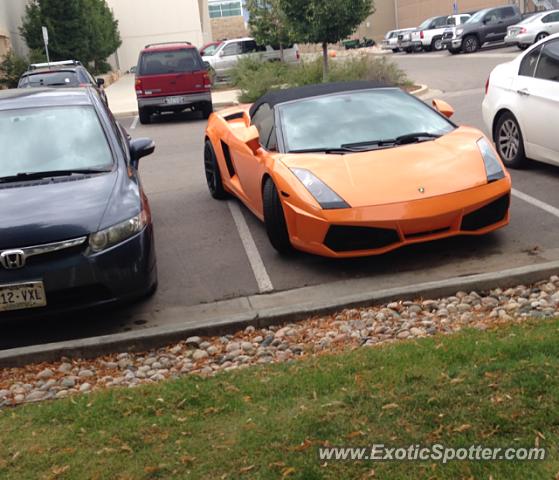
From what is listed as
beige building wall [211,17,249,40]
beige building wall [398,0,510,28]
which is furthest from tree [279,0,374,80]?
beige building wall [211,17,249,40]

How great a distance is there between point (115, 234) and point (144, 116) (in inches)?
610

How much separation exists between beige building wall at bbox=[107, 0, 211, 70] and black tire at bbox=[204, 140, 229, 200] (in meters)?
49.8

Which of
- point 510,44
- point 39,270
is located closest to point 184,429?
point 39,270

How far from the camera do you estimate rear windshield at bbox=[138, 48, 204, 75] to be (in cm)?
2030

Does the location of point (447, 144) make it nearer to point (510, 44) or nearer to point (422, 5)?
point (510, 44)

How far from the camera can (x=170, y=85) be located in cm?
2002

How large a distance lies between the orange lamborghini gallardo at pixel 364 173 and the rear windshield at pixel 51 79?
11.7 meters

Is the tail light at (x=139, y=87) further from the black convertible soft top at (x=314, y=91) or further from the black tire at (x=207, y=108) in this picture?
the black convertible soft top at (x=314, y=91)

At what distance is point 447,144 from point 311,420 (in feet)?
12.9

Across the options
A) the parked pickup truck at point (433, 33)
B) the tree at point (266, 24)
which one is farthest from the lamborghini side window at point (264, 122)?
the parked pickup truck at point (433, 33)

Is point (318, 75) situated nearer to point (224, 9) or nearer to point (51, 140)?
point (51, 140)

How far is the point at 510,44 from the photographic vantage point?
1463 inches

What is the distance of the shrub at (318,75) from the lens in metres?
21.9

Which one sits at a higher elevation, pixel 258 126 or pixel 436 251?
pixel 258 126
